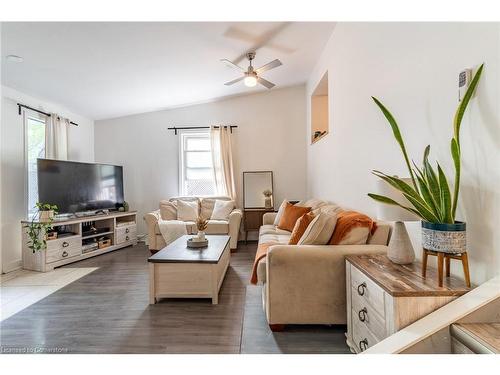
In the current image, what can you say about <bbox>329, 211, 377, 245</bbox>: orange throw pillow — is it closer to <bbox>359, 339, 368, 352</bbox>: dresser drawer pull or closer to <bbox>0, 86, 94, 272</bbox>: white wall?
<bbox>359, 339, 368, 352</bbox>: dresser drawer pull

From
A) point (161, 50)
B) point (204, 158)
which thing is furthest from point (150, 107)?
point (161, 50)

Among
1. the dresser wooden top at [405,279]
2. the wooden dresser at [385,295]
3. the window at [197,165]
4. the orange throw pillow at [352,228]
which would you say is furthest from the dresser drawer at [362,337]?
the window at [197,165]

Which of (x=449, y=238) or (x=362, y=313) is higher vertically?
(x=449, y=238)

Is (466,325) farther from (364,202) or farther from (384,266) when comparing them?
(364,202)

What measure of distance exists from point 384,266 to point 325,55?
3158 mm

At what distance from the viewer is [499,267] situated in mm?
1104

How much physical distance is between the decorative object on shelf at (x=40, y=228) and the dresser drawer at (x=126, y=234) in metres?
1.09

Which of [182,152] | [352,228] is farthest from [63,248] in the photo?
[352,228]

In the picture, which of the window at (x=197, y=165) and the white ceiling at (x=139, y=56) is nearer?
the white ceiling at (x=139, y=56)

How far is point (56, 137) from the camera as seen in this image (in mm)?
3918

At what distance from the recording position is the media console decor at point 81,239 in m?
3.24

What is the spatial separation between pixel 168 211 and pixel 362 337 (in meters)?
3.73

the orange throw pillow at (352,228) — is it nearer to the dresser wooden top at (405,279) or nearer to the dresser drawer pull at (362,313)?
the dresser wooden top at (405,279)

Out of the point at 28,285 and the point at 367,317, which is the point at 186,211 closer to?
the point at 28,285
